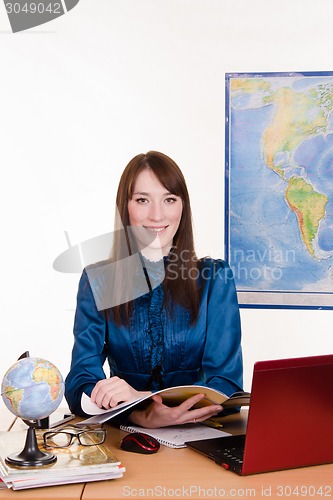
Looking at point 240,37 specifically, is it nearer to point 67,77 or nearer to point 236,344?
point 67,77

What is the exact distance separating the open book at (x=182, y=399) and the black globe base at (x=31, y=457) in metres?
→ 0.27

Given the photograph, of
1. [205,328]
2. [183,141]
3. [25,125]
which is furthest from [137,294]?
[25,125]

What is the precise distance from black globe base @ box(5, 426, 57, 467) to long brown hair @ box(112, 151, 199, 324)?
87 cm

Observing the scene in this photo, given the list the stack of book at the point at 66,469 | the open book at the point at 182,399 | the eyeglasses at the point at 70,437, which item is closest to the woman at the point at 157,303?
the open book at the point at 182,399

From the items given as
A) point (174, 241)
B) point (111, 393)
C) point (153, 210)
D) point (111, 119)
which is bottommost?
point (111, 393)

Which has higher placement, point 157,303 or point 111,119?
point 111,119

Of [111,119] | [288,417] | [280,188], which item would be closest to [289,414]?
[288,417]

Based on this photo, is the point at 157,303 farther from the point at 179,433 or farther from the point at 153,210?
the point at 179,433

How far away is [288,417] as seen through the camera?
153 cm

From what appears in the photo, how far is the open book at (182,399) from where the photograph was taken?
1.83 m

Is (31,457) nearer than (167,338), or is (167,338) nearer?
(31,457)

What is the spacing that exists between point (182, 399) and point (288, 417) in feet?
1.58

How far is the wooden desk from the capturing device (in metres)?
1.46

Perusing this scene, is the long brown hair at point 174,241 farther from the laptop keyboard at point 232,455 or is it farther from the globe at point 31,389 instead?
the globe at point 31,389
